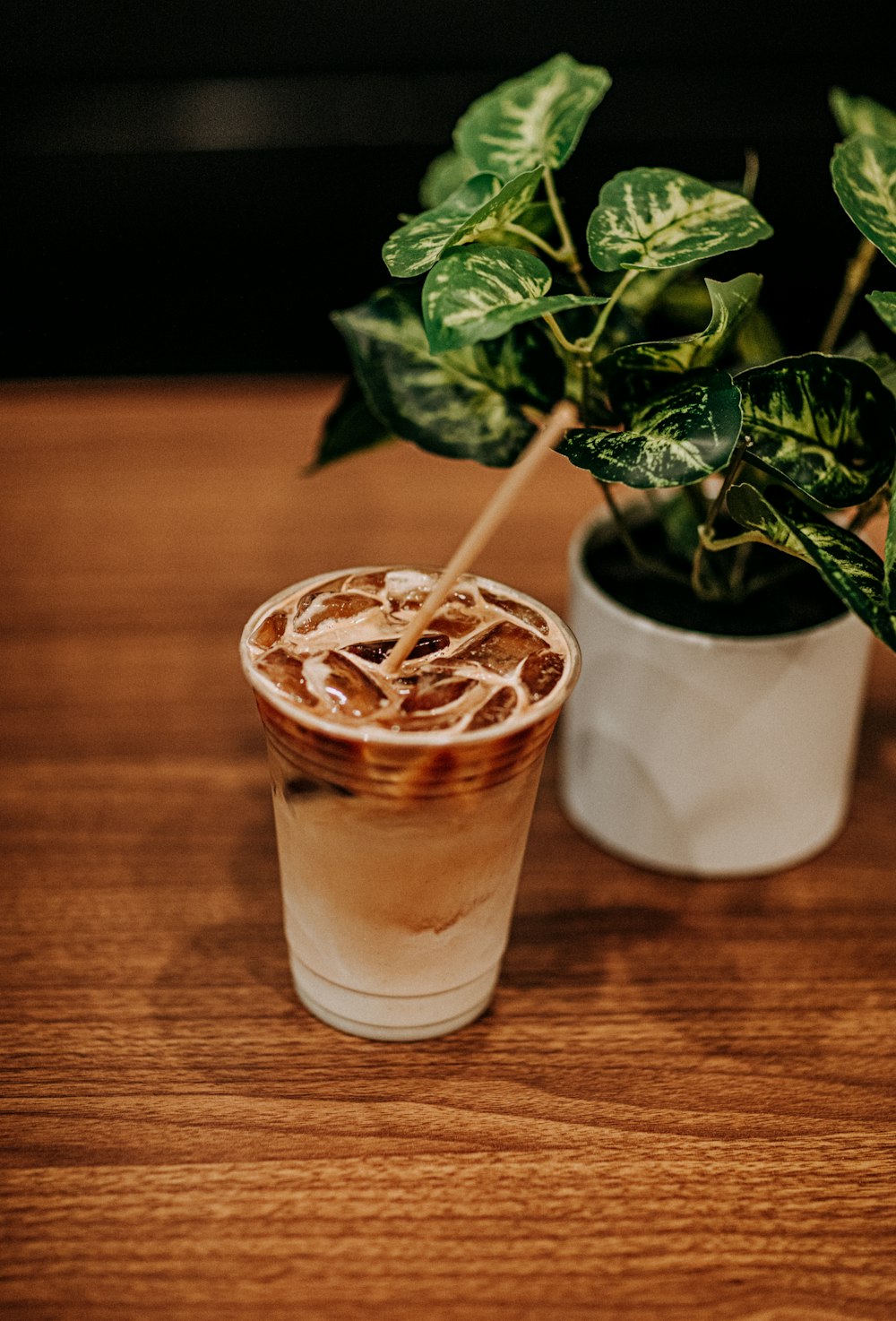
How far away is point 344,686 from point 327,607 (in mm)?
98

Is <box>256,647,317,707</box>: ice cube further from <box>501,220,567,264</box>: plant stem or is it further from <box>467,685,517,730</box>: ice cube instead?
<box>501,220,567,264</box>: plant stem

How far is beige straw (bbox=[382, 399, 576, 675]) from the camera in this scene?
2.22ft

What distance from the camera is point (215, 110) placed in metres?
2.71

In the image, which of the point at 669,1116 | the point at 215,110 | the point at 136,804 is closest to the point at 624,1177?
the point at 669,1116

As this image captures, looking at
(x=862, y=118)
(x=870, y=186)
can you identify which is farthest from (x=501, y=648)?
(x=862, y=118)

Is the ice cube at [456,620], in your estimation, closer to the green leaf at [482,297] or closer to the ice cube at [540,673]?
the ice cube at [540,673]

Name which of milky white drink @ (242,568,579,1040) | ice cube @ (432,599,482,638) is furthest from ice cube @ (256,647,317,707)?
ice cube @ (432,599,482,638)

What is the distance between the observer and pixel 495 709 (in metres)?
0.74

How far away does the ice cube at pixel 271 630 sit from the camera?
79 cm

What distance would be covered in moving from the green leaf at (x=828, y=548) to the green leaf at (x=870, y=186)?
0.53 feet

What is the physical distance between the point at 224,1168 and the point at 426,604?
1.19 ft

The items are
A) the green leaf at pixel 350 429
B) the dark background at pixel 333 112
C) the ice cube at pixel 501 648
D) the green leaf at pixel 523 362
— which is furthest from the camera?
the dark background at pixel 333 112

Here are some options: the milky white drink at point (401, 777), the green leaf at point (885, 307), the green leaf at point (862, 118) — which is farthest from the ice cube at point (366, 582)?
the green leaf at point (862, 118)

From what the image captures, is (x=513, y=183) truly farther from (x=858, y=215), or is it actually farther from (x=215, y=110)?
(x=215, y=110)
